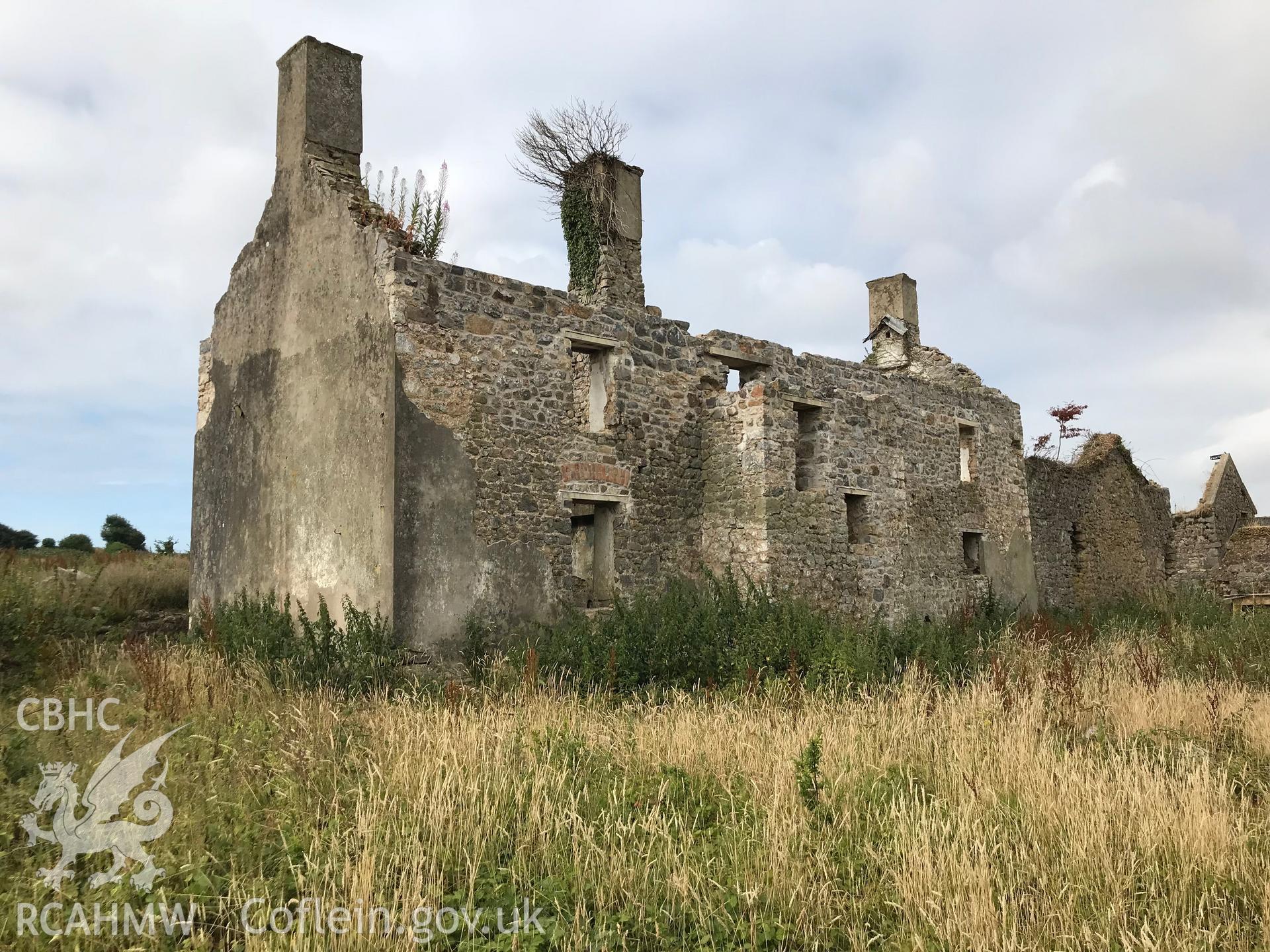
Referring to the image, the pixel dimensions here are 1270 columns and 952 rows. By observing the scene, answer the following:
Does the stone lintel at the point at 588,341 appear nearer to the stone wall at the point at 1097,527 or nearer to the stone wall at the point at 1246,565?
the stone wall at the point at 1097,527

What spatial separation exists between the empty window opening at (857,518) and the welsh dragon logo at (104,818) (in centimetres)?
1014

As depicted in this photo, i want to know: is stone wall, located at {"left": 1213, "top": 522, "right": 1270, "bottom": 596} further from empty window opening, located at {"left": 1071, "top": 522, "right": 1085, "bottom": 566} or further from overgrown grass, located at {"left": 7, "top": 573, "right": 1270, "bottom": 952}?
overgrown grass, located at {"left": 7, "top": 573, "right": 1270, "bottom": 952}

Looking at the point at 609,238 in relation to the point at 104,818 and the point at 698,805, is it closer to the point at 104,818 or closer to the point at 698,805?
the point at 698,805

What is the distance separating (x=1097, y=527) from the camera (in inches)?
775

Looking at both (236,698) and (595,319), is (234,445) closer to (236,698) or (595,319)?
(595,319)

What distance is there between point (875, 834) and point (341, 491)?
7.15m

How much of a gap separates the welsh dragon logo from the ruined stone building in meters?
4.06

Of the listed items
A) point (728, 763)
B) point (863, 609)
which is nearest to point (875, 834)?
point (728, 763)

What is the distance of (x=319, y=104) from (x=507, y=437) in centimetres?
505

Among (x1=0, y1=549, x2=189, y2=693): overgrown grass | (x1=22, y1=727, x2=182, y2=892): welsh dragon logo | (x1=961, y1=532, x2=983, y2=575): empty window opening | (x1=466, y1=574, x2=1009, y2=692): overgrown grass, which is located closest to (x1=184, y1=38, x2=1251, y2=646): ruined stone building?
(x1=961, y1=532, x2=983, y2=575): empty window opening

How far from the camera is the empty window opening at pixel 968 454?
1634 cm

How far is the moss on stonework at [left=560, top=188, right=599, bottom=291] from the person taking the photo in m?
14.8

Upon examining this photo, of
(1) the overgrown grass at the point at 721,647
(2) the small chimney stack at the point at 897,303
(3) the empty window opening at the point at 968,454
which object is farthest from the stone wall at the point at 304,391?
(2) the small chimney stack at the point at 897,303

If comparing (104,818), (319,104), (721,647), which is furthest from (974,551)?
(104,818)
